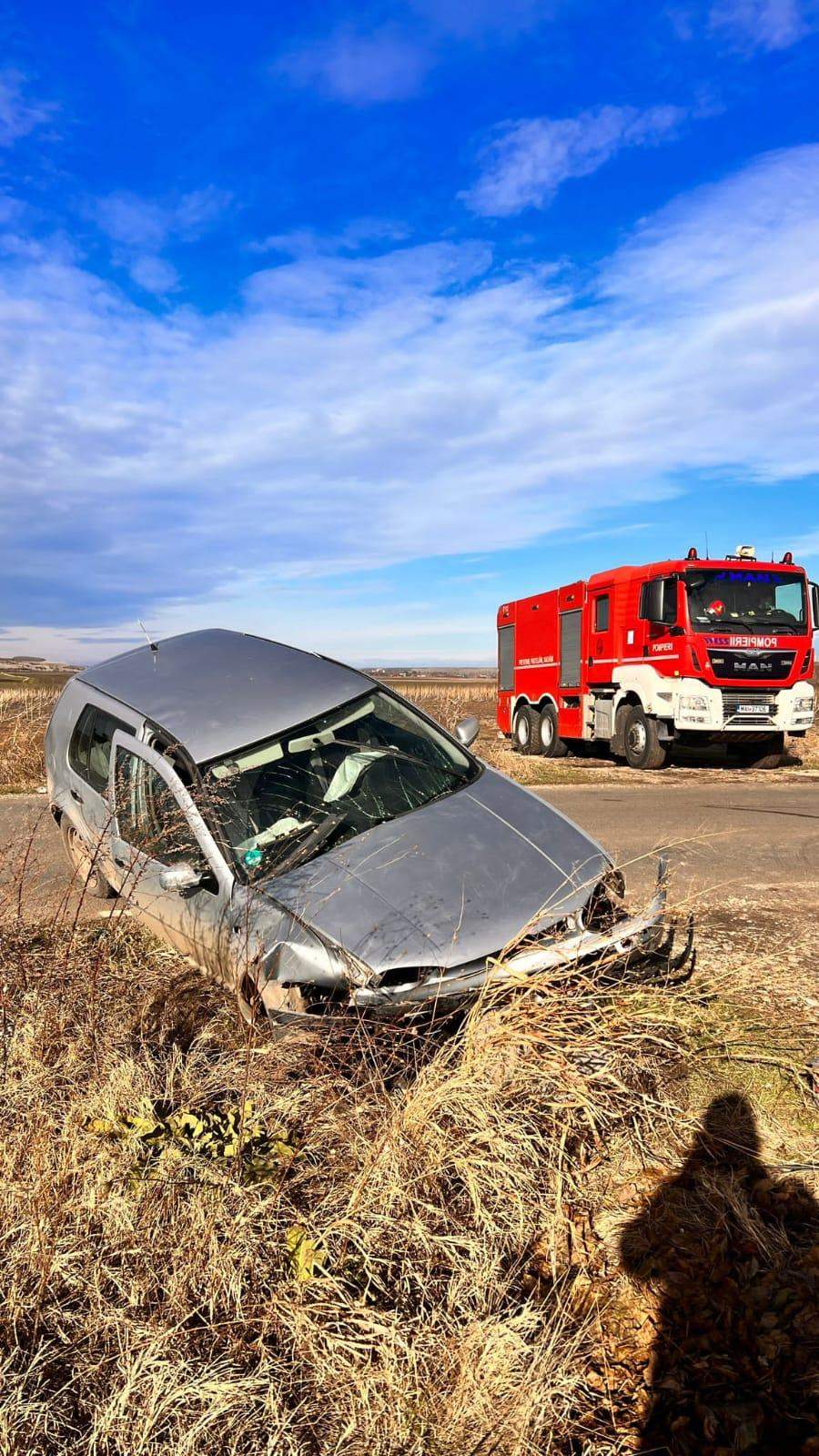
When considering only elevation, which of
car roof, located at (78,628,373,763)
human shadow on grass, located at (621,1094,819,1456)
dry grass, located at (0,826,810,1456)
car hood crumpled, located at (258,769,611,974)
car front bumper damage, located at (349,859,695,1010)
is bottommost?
human shadow on grass, located at (621,1094,819,1456)

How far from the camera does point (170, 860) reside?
3.82 meters

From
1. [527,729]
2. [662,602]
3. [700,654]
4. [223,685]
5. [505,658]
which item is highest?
[662,602]

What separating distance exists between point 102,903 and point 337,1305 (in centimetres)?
370

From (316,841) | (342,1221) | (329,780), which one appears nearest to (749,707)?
(329,780)

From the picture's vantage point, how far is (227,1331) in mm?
2035

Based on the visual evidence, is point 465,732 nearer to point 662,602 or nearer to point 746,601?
point 662,602

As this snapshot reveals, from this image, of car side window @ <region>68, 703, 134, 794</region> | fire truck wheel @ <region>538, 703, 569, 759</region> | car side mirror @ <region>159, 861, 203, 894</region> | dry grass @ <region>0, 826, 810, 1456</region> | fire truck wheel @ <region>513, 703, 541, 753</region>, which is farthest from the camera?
fire truck wheel @ <region>513, 703, 541, 753</region>

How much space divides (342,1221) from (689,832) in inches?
244

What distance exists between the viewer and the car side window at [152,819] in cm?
343

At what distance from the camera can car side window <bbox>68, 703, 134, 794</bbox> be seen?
4.67 metres

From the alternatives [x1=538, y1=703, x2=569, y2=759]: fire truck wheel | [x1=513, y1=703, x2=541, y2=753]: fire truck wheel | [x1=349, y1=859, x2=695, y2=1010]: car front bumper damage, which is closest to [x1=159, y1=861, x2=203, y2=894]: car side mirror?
[x1=349, y1=859, x2=695, y2=1010]: car front bumper damage

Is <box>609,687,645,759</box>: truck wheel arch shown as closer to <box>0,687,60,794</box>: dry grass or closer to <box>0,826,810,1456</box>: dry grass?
<box>0,687,60,794</box>: dry grass

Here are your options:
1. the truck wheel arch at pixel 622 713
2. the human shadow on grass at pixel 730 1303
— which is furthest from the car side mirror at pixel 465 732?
the truck wheel arch at pixel 622 713

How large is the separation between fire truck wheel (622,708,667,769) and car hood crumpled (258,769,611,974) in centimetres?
919
